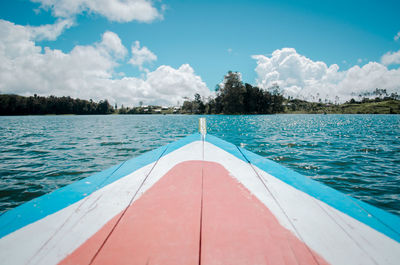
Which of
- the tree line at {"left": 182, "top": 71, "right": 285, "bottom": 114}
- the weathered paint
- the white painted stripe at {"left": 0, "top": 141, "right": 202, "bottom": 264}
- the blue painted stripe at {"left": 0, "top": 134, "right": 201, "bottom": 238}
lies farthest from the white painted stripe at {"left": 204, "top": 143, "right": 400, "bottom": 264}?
the tree line at {"left": 182, "top": 71, "right": 285, "bottom": 114}

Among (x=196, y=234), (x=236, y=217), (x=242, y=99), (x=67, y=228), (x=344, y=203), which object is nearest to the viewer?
(x=196, y=234)

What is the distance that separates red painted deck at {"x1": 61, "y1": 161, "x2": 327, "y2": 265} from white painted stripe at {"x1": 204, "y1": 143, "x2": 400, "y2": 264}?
0.13 meters

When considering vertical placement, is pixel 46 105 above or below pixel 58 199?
above

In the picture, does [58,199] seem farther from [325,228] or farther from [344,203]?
[344,203]

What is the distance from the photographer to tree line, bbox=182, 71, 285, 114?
90125mm

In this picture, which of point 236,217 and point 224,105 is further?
point 224,105

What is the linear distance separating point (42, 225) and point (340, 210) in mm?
3288

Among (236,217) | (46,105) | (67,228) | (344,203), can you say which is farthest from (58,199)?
(46,105)

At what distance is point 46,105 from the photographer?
123 metres

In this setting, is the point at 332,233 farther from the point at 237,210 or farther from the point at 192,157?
the point at 192,157

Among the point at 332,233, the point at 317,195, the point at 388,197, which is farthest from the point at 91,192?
the point at 388,197

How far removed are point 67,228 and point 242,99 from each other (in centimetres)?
9448

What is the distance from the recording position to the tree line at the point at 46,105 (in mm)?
110312

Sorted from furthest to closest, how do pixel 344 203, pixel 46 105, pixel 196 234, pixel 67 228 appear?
pixel 46 105
pixel 344 203
pixel 67 228
pixel 196 234
